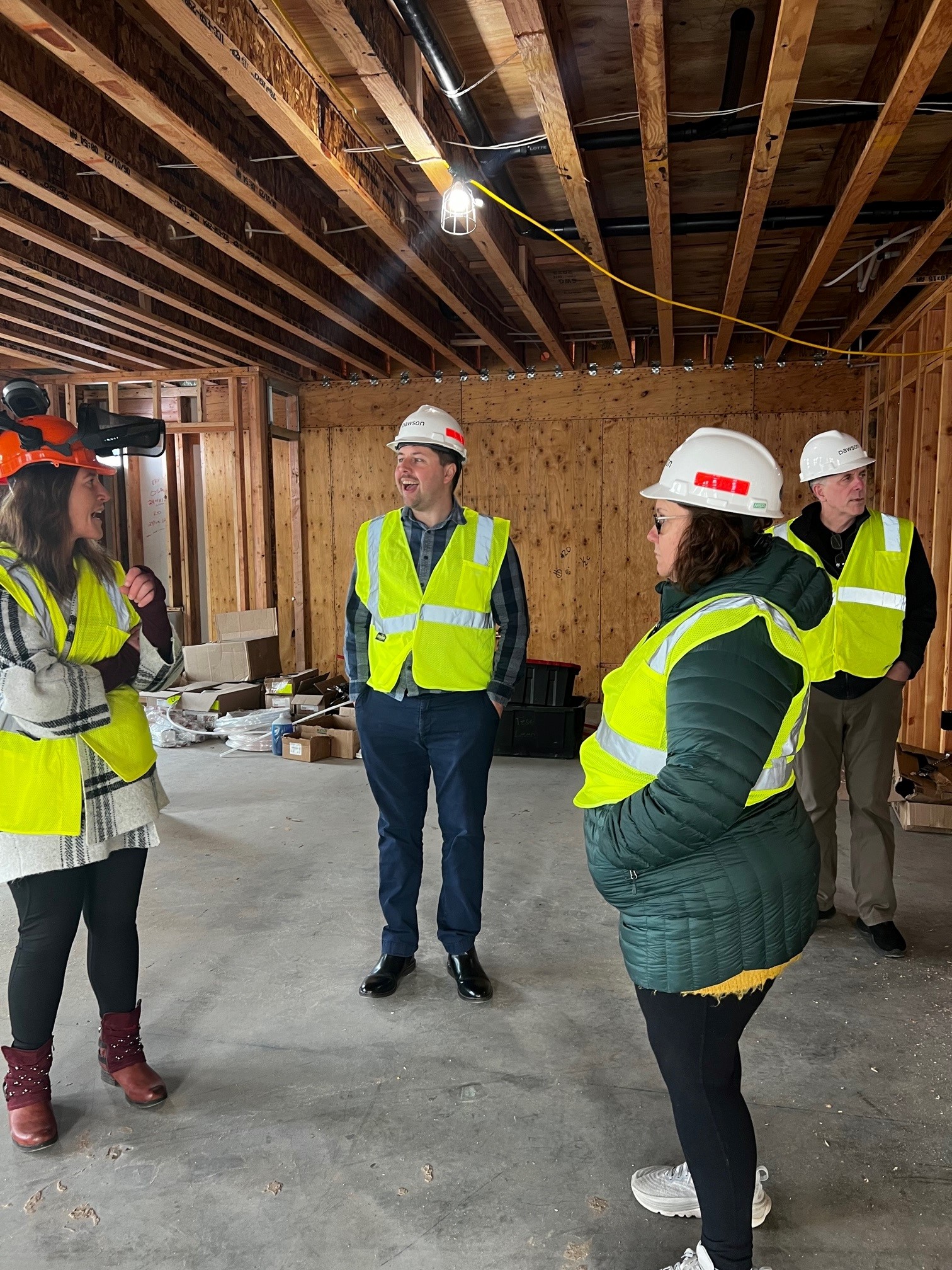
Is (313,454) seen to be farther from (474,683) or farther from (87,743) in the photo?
(87,743)

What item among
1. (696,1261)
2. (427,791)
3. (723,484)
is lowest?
(696,1261)

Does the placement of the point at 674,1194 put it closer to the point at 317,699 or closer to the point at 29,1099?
the point at 29,1099

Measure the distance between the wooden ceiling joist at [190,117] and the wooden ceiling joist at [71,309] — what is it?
1571 millimetres

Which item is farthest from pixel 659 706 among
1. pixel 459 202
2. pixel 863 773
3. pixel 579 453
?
pixel 579 453

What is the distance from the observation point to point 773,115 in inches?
121

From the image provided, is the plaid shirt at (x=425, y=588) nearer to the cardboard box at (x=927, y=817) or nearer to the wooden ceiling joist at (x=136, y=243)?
the wooden ceiling joist at (x=136, y=243)

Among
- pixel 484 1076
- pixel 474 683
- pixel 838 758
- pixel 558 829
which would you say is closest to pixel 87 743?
pixel 474 683

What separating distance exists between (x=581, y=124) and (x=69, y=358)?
536cm

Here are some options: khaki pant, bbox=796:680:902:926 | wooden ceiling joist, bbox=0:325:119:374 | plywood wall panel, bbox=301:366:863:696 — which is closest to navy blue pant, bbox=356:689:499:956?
khaki pant, bbox=796:680:902:926

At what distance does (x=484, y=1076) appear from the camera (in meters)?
2.32

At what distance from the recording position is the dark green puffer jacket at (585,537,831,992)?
123 cm

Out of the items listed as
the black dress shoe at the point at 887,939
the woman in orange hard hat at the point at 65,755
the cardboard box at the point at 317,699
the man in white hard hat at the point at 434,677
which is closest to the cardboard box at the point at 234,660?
the cardboard box at the point at 317,699

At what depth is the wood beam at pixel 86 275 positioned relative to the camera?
4.47 m

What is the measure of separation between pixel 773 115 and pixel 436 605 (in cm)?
215
